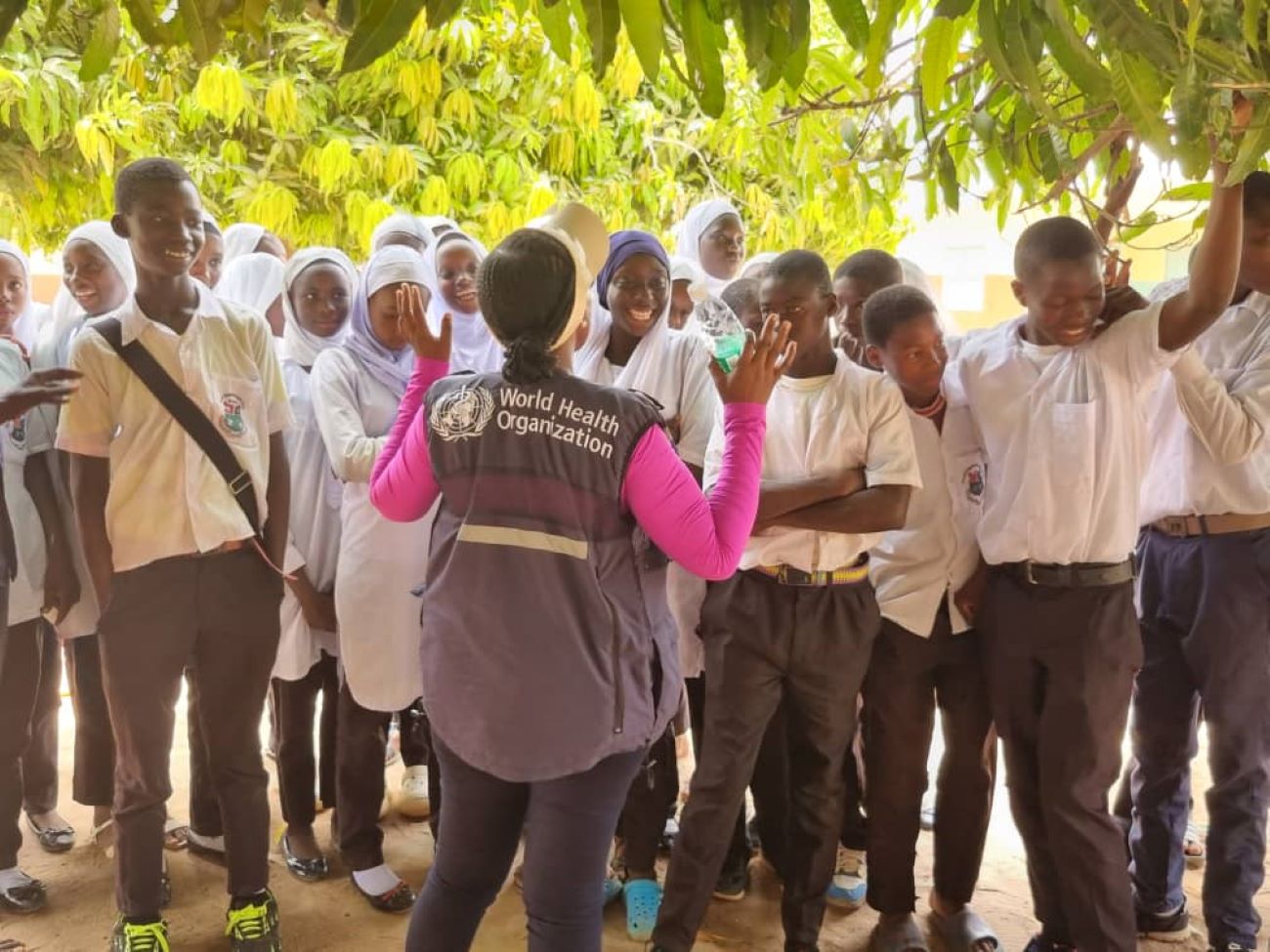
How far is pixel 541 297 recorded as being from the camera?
2039 mm

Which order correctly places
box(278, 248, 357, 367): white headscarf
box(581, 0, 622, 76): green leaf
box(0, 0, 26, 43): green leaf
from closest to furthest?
box(0, 0, 26, 43): green leaf → box(581, 0, 622, 76): green leaf → box(278, 248, 357, 367): white headscarf

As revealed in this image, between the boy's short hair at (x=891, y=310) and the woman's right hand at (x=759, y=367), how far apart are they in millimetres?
815

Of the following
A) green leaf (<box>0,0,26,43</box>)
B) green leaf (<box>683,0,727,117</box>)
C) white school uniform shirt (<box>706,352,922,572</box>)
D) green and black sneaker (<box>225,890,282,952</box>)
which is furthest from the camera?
green and black sneaker (<box>225,890,282,952</box>)

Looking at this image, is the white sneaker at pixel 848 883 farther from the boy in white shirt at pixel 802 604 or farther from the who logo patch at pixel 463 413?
the who logo patch at pixel 463 413

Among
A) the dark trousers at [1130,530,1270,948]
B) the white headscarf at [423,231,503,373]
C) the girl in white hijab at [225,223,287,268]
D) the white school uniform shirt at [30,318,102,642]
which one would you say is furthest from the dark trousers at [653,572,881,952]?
the girl in white hijab at [225,223,287,268]

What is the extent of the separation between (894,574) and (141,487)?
2.08 m

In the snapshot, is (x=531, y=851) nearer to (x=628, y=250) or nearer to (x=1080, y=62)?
(x=1080, y=62)

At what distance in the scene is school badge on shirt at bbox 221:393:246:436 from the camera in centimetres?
285

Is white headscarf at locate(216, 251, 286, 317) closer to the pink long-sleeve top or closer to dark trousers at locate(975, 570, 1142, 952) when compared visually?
the pink long-sleeve top

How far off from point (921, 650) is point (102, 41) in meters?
2.40

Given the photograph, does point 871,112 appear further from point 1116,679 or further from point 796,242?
point 796,242

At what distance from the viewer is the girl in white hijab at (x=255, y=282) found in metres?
4.07

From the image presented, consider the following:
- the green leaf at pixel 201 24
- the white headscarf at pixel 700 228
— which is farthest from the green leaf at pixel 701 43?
the white headscarf at pixel 700 228

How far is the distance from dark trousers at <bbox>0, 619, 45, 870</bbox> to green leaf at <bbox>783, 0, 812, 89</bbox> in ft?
9.94
